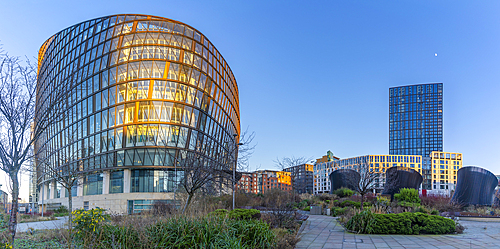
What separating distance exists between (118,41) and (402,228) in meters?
47.9

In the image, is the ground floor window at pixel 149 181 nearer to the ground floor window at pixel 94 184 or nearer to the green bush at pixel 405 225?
the ground floor window at pixel 94 184

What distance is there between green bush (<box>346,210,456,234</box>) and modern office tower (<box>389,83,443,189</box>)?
175782 millimetres

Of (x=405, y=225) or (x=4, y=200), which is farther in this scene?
(x=4, y=200)

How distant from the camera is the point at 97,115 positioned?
49.2m

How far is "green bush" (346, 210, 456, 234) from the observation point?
45.5ft

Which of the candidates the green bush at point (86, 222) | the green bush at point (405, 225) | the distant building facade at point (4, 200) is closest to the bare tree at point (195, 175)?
the green bush at point (86, 222)

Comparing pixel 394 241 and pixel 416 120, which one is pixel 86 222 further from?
pixel 416 120

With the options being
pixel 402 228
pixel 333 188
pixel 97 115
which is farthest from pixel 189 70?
pixel 402 228

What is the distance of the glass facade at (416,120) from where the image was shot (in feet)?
562

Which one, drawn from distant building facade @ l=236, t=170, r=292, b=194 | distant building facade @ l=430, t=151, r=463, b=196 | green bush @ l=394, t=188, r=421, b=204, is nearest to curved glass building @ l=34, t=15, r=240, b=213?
distant building facade @ l=236, t=170, r=292, b=194

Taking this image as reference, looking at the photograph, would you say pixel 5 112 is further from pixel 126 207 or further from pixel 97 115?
pixel 97 115

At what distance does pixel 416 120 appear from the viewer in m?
175

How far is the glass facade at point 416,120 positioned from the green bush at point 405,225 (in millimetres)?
176682

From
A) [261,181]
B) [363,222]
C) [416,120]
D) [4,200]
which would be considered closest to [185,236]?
[363,222]
